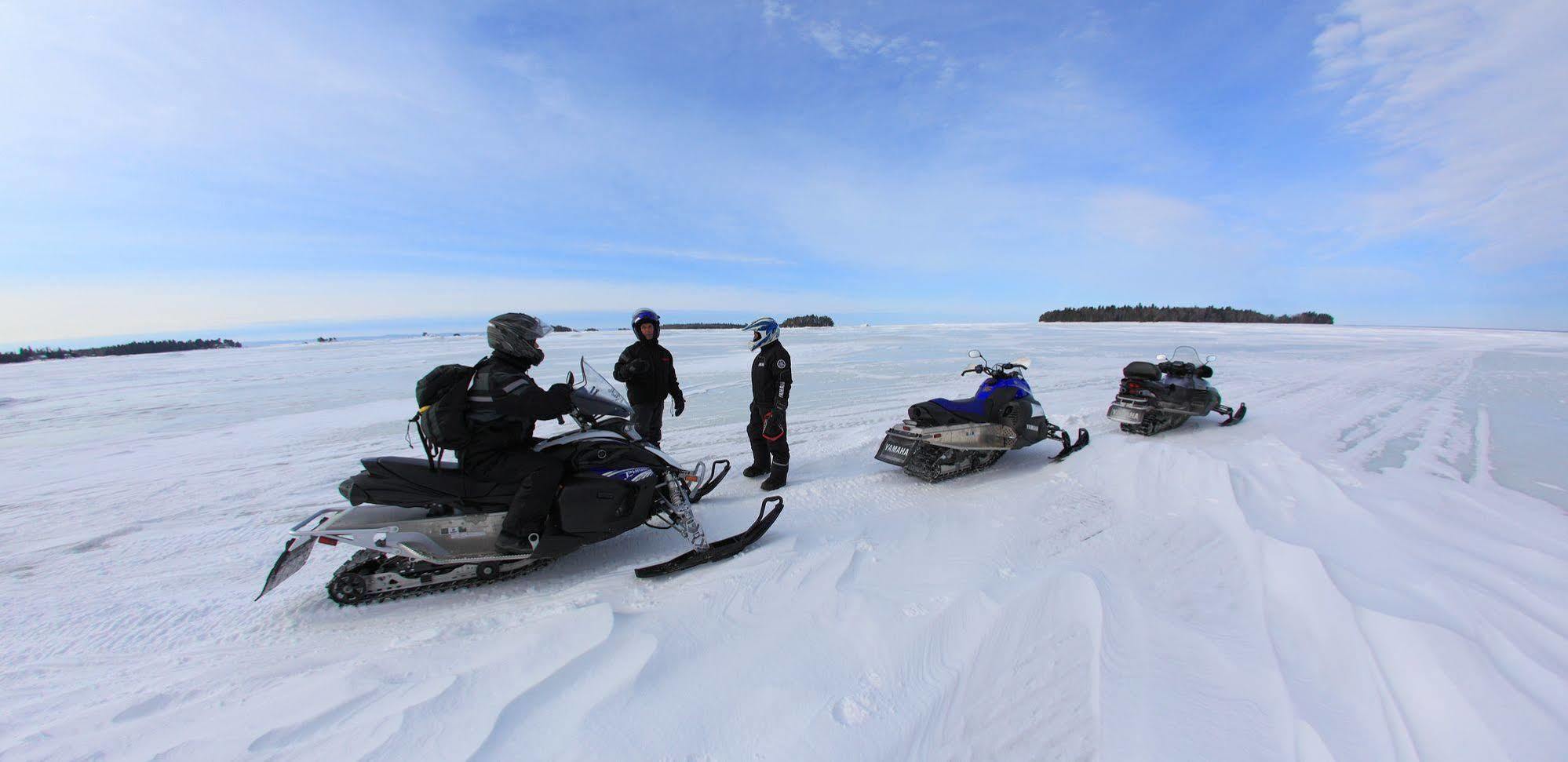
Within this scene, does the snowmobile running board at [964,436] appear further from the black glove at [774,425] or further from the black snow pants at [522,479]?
the black snow pants at [522,479]

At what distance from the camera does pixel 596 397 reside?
3.66 meters

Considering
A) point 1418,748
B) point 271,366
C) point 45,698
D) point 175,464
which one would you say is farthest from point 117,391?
point 1418,748

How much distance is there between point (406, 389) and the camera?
35.2 ft

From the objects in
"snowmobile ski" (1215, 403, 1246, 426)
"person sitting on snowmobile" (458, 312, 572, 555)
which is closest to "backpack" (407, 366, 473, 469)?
"person sitting on snowmobile" (458, 312, 572, 555)

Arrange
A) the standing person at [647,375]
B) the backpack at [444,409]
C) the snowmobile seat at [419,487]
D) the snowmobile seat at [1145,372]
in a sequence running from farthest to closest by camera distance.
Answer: the snowmobile seat at [1145,372] < the standing person at [647,375] < the snowmobile seat at [419,487] < the backpack at [444,409]

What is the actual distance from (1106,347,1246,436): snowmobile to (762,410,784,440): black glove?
426cm

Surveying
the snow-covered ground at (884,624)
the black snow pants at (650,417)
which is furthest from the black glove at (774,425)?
the black snow pants at (650,417)

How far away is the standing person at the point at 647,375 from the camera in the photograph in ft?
17.1

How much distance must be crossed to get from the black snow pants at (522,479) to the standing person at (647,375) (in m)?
1.92

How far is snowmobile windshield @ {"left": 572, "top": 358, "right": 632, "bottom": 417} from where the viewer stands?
3.56 meters

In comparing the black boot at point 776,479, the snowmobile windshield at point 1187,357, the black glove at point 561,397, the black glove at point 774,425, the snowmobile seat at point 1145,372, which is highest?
the black glove at point 561,397

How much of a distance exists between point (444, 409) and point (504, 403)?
29 cm

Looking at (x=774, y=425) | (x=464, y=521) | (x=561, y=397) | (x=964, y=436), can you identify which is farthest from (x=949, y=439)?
(x=464, y=521)

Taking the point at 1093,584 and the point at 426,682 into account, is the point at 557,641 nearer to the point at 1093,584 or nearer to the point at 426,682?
the point at 426,682
